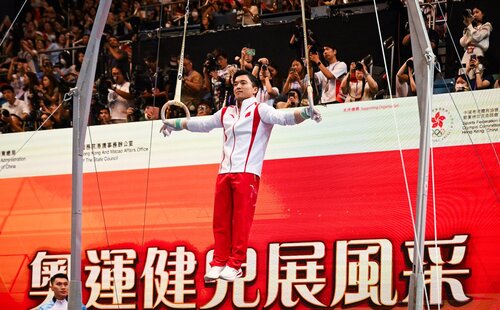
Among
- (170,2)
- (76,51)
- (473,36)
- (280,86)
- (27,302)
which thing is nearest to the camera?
(473,36)

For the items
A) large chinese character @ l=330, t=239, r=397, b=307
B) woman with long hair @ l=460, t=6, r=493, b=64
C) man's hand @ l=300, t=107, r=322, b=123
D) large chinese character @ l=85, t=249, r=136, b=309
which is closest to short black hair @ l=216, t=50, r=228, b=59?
large chinese character @ l=85, t=249, r=136, b=309

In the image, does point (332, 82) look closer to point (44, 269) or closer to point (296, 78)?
point (296, 78)

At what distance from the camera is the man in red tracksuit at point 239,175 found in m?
7.75

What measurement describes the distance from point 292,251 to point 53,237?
9.89 ft

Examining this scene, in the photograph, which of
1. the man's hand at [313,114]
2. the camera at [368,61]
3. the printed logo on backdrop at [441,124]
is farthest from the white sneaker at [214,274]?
the camera at [368,61]

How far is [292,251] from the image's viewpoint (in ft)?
34.5

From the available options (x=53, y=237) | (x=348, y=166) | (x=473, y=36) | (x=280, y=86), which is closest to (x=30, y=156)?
(x=53, y=237)

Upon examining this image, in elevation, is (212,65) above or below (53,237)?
above

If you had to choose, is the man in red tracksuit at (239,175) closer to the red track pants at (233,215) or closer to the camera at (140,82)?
the red track pants at (233,215)

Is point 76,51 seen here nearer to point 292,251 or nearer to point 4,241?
point 4,241

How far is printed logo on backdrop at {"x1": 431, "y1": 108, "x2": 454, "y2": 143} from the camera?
9891 mm

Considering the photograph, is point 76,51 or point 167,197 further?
point 76,51

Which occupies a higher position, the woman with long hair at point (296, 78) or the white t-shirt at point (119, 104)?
the white t-shirt at point (119, 104)

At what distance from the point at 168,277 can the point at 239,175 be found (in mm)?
3679
